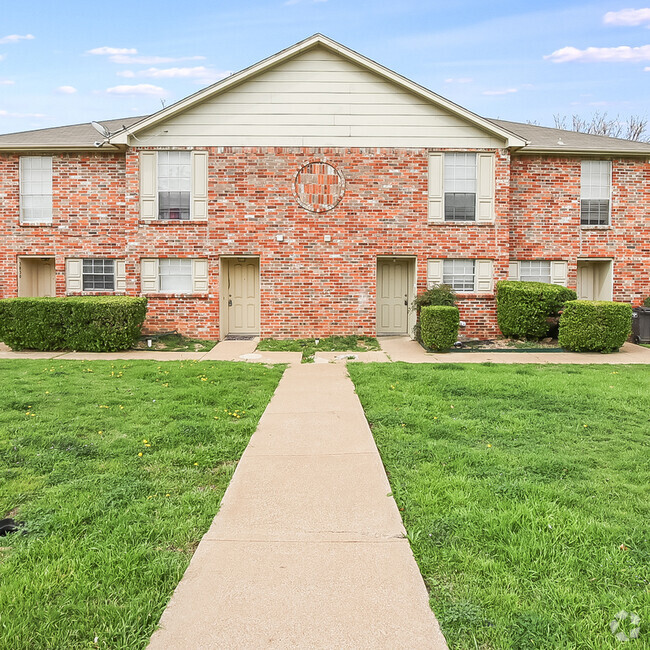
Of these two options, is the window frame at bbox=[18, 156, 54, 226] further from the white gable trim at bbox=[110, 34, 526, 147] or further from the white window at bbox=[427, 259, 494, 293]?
the white window at bbox=[427, 259, 494, 293]

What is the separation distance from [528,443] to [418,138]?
10044 mm

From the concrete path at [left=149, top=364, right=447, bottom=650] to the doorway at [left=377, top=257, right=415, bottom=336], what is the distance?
30.4 ft

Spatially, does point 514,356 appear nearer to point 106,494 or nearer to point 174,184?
point 106,494

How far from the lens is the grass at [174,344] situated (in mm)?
12008

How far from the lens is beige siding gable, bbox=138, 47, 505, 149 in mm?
12664

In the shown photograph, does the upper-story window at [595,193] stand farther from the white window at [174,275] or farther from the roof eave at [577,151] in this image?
the white window at [174,275]

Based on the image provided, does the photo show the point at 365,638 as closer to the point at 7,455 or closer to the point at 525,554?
the point at 525,554

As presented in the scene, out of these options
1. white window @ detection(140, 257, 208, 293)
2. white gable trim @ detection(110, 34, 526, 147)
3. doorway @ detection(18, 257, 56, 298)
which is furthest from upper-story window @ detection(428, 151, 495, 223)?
doorway @ detection(18, 257, 56, 298)

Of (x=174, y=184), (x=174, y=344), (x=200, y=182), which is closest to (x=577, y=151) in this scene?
(x=200, y=182)

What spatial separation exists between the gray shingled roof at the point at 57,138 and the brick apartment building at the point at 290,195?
0.10 meters

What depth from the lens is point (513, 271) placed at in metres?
13.9

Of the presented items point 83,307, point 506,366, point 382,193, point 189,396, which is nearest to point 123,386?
point 189,396

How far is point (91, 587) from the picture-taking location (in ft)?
8.31

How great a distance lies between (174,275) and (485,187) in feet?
28.4
